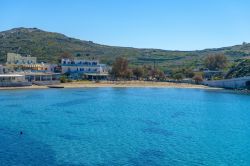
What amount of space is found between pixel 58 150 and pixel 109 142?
5.27 m

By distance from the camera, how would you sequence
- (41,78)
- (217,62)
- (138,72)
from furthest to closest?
(217,62) → (138,72) → (41,78)

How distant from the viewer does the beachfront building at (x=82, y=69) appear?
403 ft

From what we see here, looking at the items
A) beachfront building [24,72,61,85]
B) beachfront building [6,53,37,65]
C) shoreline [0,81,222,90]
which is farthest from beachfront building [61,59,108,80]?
beachfront building [6,53,37,65]

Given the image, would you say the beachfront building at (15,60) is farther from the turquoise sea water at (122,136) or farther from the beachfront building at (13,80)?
the turquoise sea water at (122,136)

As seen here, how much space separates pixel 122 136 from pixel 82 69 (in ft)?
296

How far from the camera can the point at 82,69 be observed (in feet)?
411

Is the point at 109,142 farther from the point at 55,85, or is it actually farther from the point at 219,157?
the point at 55,85

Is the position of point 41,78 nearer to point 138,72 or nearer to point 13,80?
point 13,80

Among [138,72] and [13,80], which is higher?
[138,72]

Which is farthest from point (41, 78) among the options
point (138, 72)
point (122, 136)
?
point (122, 136)

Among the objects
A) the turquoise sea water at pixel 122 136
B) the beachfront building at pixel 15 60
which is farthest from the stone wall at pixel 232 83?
the beachfront building at pixel 15 60

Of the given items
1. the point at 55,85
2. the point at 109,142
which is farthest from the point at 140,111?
the point at 55,85

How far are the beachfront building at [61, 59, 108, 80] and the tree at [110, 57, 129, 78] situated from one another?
13.9 feet

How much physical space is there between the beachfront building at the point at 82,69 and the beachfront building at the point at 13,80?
2011cm
